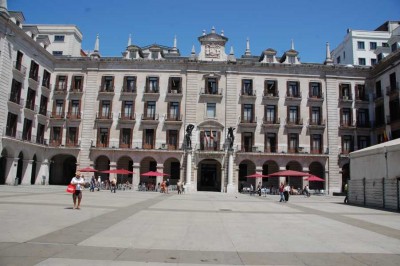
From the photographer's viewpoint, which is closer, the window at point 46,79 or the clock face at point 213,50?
the window at point 46,79

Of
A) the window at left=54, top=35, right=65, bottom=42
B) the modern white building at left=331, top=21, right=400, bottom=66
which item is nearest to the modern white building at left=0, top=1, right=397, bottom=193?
the window at left=54, top=35, right=65, bottom=42

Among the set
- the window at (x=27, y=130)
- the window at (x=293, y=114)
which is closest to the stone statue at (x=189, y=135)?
the window at (x=293, y=114)

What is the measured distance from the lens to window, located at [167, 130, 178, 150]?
45531 millimetres

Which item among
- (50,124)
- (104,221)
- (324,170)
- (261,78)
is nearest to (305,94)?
(261,78)

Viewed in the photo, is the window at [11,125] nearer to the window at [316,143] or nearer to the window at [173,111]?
the window at [173,111]

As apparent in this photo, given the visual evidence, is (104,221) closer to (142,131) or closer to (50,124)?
(142,131)

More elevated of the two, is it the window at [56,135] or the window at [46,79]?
the window at [46,79]

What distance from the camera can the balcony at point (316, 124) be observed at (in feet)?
150

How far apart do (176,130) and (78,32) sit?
29.4m

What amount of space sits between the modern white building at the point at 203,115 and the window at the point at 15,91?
9.76 ft

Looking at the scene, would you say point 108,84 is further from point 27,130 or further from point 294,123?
point 294,123

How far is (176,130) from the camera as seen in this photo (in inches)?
1812

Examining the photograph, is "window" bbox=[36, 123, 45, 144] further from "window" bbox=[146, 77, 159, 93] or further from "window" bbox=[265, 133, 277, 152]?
"window" bbox=[265, 133, 277, 152]

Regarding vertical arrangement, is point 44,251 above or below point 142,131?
below
